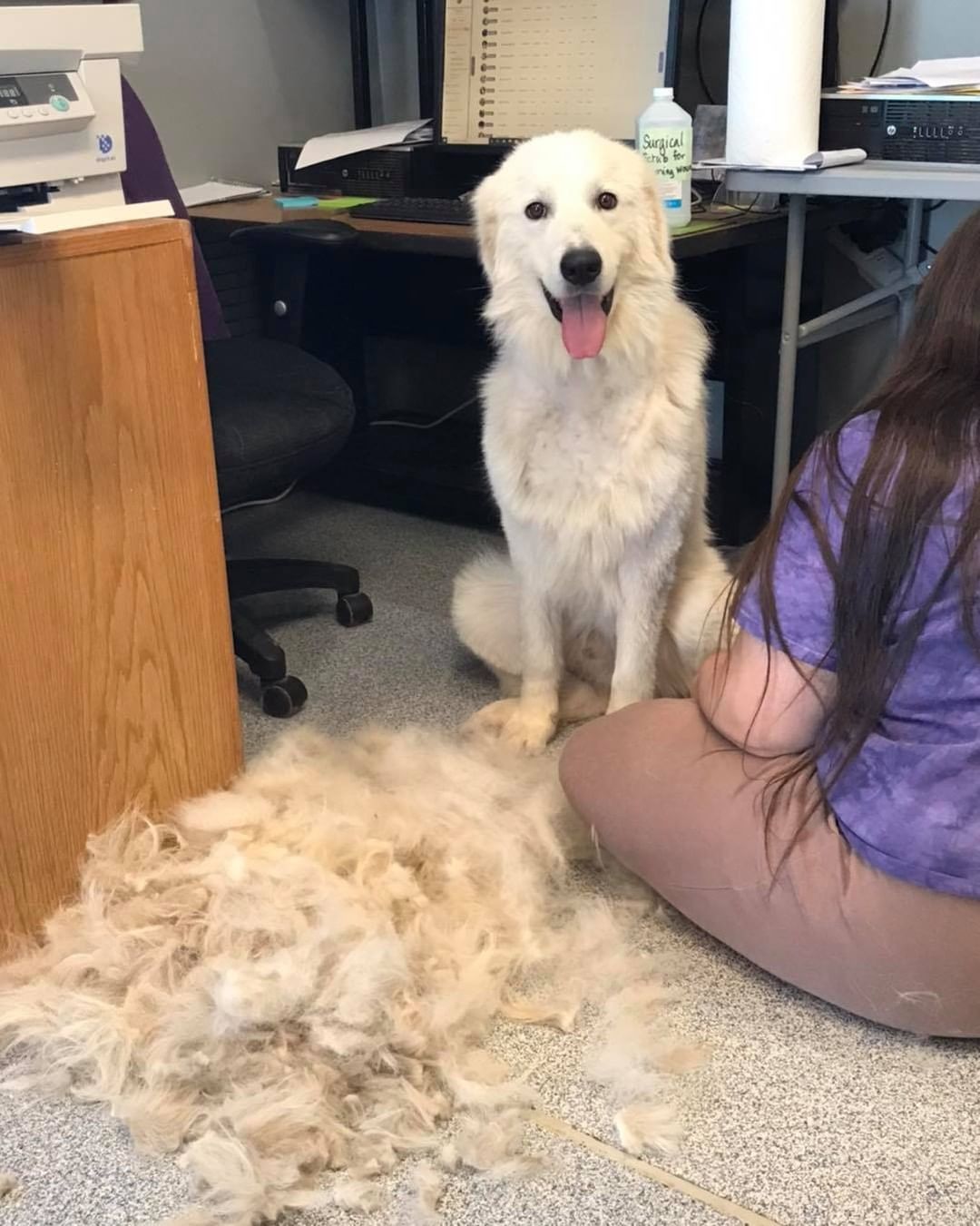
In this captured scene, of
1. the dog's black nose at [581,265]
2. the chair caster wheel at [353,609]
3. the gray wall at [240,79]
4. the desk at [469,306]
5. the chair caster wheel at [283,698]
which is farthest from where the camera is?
the gray wall at [240,79]

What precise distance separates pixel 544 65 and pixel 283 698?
1464 millimetres

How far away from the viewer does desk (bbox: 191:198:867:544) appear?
7.14 feet

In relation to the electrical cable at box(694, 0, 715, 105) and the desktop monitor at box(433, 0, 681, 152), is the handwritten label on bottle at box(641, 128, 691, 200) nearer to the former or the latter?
the desktop monitor at box(433, 0, 681, 152)

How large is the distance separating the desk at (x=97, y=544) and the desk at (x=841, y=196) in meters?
1.04

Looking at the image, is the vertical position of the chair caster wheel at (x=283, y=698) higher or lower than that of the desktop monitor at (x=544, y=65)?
lower

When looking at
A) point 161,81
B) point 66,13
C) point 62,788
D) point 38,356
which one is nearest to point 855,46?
point 161,81

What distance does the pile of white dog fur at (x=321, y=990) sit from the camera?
113cm

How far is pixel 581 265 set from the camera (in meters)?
1.57

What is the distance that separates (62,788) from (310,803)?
0.30 m

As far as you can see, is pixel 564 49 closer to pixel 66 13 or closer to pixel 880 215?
pixel 880 215

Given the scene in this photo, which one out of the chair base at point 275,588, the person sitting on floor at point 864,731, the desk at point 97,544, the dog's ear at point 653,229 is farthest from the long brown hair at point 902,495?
the chair base at point 275,588

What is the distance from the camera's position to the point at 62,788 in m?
1.37

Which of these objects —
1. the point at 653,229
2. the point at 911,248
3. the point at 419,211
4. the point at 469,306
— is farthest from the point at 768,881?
the point at 469,306

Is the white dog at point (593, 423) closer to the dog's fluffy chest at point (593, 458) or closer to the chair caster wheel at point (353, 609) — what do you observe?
the dog's fluffy chest at point (593, 458)
